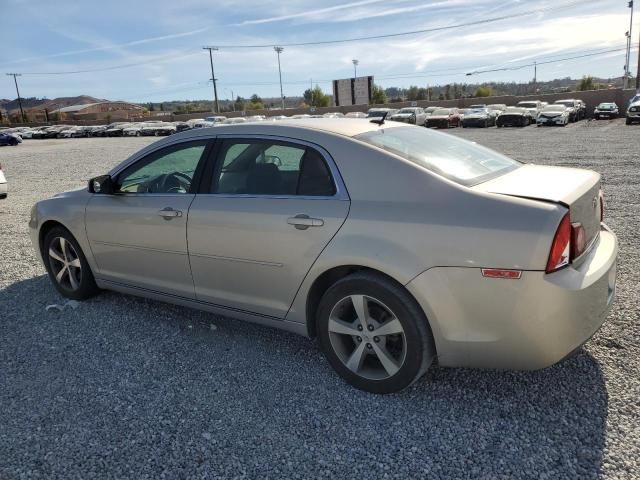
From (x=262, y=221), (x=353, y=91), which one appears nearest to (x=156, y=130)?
(x=353, y=91)

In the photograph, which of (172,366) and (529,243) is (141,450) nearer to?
(172,366)

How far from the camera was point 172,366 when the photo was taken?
354cm

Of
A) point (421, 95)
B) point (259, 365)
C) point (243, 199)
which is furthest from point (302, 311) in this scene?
point (421, 95)

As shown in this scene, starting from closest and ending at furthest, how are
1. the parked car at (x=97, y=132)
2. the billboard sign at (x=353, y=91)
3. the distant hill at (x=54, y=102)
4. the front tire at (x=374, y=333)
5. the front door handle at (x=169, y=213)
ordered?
the front tire at (x=374, y=333), the front door handle at (x=169, y=213), the parked car at (x=97, y=132), the billboard sign at (x=353, y=91), the distant hill at (x=54, y=102)

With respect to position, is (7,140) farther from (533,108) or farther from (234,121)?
(533,108)

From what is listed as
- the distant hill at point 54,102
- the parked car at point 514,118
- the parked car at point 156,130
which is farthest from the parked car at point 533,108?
the distant hill at point 54,102

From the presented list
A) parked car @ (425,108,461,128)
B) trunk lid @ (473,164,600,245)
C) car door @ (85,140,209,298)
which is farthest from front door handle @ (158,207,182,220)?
parked car @ (425,108,461,128)

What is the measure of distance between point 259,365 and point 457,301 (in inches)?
59.7

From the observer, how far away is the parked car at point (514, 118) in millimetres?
36500

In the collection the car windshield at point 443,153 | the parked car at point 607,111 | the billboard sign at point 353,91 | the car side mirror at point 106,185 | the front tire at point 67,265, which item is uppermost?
the billboard sign at point 353,91

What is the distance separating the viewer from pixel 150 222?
3867 millimetres

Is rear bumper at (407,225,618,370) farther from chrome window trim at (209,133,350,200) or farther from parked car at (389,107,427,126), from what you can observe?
parked car at (389,107,427,126)

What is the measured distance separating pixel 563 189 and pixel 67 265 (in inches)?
166

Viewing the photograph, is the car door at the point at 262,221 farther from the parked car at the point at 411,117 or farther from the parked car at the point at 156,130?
the parked car at the point at 156,130
